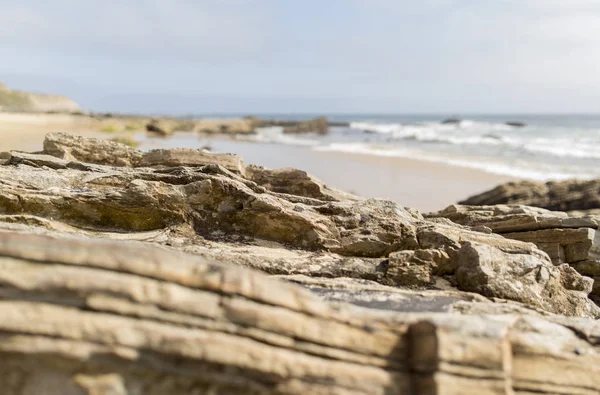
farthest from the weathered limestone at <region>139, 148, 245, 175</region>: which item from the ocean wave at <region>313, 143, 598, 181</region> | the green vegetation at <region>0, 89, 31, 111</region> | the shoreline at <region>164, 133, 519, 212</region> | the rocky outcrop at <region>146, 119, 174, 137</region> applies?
the green vegetation at <region>0, 89, 31, 111</region>

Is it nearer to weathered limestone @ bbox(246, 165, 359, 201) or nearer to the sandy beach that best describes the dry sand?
the sandy beach

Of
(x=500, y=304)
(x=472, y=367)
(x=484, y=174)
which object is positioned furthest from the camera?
(x=484, y=174)

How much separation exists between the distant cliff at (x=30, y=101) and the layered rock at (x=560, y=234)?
11530cm

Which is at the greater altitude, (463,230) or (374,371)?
(463,230)

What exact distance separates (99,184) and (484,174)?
77.9ft

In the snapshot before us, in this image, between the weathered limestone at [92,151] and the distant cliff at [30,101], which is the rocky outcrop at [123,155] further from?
the distant cliff at [30,101]

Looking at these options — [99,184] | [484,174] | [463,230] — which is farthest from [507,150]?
[99,184]

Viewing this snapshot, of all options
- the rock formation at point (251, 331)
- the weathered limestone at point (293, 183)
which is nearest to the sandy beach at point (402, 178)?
the weathered limestone at point (293, 183)

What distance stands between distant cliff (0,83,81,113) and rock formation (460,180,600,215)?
111 metres

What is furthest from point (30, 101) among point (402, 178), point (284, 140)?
point (402, 178)

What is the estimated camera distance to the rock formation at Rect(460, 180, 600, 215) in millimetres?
15102

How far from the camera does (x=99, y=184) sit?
6.61 m

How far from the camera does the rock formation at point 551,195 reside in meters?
15.1

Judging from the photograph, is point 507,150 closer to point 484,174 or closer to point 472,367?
point 484,174
